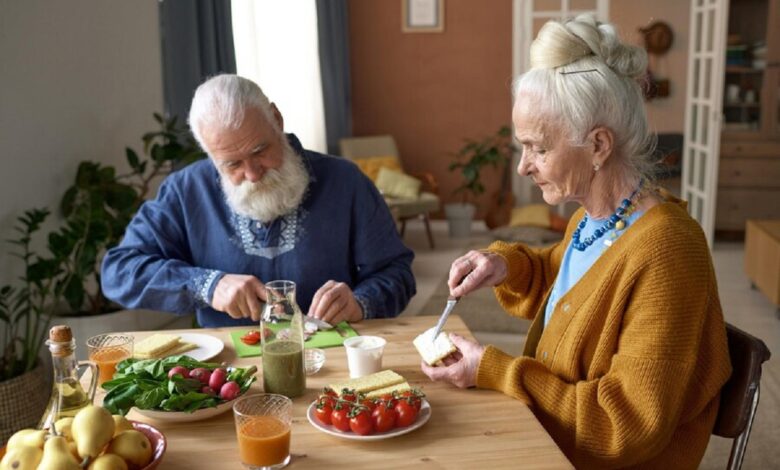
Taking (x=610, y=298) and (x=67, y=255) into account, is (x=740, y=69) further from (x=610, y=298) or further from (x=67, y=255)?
(x=610, y=298)

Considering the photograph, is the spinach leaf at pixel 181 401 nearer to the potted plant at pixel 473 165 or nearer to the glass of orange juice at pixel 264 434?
the glass of orange juice at pixel 264 434

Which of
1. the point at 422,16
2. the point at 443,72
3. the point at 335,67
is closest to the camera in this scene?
the point at 335,67

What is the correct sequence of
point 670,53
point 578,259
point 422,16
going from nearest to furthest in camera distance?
point 578,259, point 422,16, point 670,53

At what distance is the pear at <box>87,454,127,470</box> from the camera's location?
109 centimetres

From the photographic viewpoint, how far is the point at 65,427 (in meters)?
1.14

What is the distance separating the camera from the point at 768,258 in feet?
15.0

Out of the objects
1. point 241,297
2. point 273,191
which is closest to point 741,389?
point 241,297

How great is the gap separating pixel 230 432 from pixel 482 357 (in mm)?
483

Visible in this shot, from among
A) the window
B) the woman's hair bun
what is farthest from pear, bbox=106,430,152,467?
the window

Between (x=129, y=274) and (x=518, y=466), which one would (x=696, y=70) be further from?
(x=518, y=466)

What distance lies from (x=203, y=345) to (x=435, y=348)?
0.55 meters

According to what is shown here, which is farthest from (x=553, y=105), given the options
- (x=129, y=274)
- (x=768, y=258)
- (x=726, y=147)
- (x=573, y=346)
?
(x=726, y=147)

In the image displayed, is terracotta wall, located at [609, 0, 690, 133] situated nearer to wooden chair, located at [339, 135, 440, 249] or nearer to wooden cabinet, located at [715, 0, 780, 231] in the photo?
wooden cabinet, located at [715, 0, 780, 231]

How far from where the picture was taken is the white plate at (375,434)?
4.29 ft
